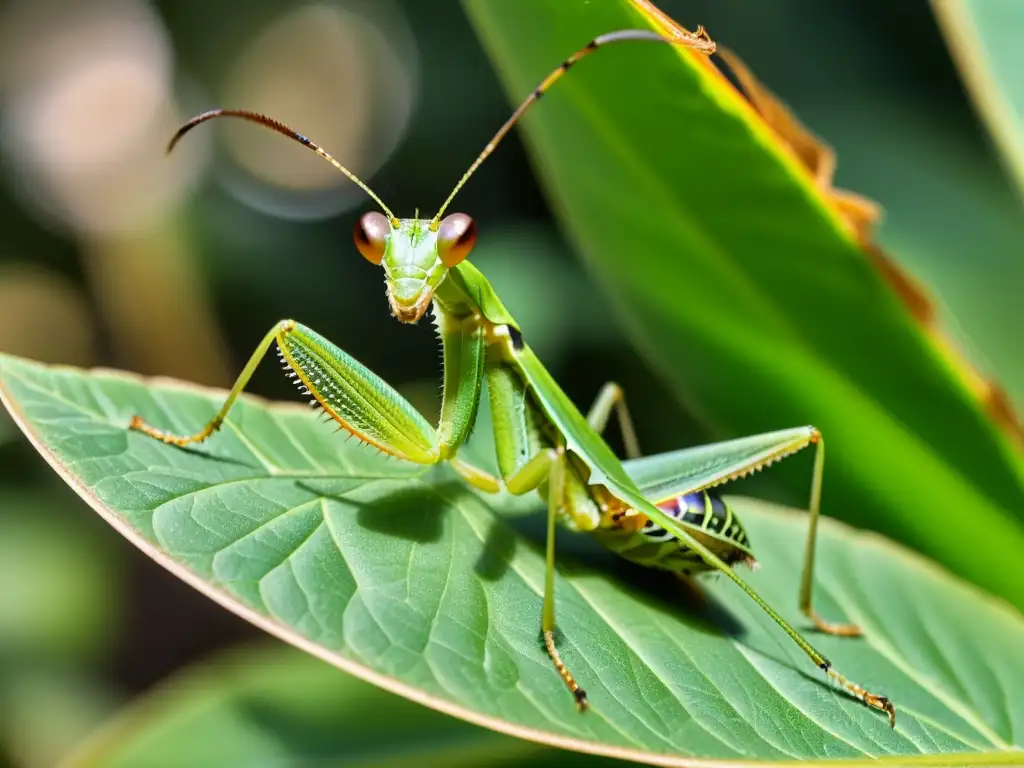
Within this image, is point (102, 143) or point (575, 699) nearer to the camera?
point (575, 699)

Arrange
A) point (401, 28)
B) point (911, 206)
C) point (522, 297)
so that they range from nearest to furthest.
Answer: point (911, 206)
point (522, 297)
point (401, 28)

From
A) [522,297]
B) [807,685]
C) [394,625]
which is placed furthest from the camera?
[522,297]

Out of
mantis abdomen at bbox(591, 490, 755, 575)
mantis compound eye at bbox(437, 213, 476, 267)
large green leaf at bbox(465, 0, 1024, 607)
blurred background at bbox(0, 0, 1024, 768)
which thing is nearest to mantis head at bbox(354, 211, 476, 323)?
mantis compound eye at bbox(437, 213, 476, 267)

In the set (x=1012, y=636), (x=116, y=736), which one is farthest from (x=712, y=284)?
(x=116, y=736)

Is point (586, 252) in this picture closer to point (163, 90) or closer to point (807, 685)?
point (807, 685)

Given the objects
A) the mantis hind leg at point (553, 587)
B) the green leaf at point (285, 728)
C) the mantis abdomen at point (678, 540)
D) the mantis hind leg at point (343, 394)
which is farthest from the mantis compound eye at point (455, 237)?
the green leaf at point (285, 728)

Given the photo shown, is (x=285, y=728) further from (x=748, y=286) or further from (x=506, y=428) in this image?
(x=748, y=286)
